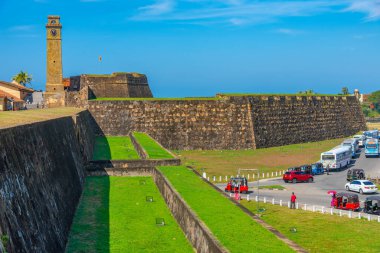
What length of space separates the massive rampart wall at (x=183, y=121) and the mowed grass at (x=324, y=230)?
33.4 metres

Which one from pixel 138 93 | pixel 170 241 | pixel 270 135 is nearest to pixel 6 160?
pixel 170 241

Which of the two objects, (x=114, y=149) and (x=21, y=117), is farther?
(x=114, y=149)

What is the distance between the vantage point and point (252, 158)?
196 feet

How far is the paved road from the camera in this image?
36.6 metres

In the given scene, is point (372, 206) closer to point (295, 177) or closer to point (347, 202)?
point (347, 202)

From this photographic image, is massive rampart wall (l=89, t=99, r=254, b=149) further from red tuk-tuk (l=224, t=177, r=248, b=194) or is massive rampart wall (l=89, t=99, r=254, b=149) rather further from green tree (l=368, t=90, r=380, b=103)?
green tree (l=368, t=90, r=380, b=103)

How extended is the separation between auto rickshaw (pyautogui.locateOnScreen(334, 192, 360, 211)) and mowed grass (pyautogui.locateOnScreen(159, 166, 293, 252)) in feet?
30.7

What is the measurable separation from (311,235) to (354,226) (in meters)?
3.30

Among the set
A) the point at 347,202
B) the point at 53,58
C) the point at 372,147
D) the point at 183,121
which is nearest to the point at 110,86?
the point at 183,121

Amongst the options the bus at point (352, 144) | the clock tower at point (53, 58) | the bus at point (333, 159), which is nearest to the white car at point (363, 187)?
the bus at point (333, 159)

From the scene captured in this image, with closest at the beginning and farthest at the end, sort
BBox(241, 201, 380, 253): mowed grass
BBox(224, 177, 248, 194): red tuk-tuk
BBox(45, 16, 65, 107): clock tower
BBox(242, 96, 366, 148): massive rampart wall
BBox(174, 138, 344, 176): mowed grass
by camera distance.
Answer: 1. BBox(241, 201, 380, 253): mowed grass
2. BBox(224, 177, 248, 194): red tuk-tuk
3. BBox(174, 138, 344, 176): mowed grass
4. BBox(242, 96, 366, 148): massive rampart wall
5. BBox(45, 16, 65, 107): clock tower

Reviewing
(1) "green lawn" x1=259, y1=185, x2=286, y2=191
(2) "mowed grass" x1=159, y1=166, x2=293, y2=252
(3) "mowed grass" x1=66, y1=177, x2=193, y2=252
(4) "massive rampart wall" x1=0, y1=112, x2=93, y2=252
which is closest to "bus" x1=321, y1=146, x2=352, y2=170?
(1) "green lawn" x1=259, y1=185, x2=286, y2=191

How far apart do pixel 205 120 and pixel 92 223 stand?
4518cm

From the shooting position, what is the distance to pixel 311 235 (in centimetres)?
2616
